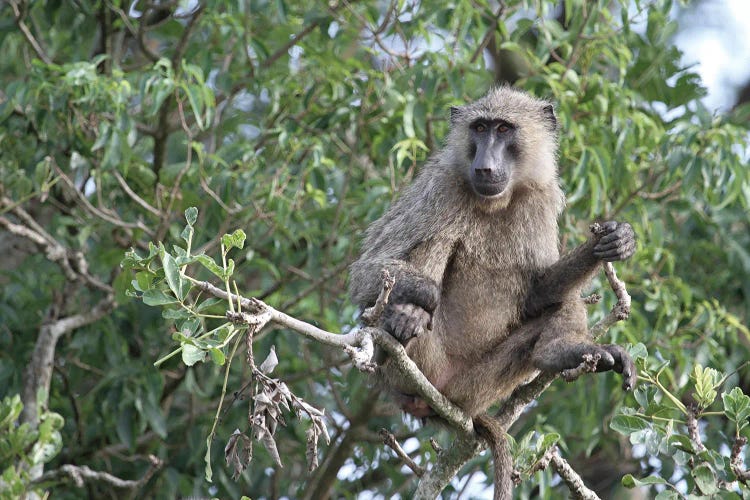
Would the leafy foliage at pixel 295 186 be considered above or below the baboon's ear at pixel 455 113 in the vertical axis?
below

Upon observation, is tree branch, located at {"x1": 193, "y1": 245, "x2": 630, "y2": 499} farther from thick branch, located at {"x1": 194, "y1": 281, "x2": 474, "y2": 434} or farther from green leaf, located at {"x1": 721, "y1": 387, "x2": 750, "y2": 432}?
green leaf, located at {"x1": 721, "y1": 387, "x2": 750, "y2": 432}

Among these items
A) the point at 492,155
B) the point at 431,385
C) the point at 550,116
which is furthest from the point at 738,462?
the point at 550,116

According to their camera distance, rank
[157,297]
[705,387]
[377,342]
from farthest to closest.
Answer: [377,342] → [705,387] → [157,297]

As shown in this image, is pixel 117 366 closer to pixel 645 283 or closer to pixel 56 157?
pixel 56 157

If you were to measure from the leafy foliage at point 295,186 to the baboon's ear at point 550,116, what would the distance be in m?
0.35

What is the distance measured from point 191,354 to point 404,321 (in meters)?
1.51

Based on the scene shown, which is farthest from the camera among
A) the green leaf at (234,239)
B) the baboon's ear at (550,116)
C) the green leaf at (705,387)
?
the baboon's ear at (550,116)

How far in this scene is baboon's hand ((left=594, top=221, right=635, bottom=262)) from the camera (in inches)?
206

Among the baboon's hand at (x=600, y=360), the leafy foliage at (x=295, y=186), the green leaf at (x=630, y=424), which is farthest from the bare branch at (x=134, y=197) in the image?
the green leaf at (x=630, y=424)

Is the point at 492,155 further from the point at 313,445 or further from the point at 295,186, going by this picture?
the point at 313,445

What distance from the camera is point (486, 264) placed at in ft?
18.3

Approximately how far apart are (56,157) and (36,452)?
7.45 feet

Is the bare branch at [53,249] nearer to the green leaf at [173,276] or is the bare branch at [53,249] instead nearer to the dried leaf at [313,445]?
the green leaf at [173,276]

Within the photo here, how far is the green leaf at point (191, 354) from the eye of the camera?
11.4 ft
